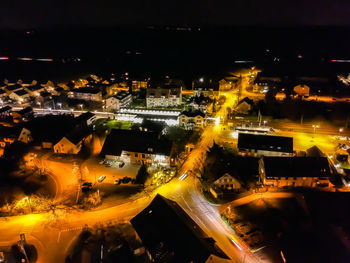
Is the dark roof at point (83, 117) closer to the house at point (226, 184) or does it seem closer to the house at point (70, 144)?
the house at point (70, 144)

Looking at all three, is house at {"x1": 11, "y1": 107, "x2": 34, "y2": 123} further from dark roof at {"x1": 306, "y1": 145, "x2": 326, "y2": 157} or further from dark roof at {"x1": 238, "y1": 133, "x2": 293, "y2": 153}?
dark roof at {"x1": 306, "y1": 145, "x2": 326, "y2": 157}

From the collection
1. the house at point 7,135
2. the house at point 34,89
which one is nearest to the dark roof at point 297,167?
the house at point 7,135

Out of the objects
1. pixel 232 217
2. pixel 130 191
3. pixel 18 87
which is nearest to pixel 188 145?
pixel 130 191

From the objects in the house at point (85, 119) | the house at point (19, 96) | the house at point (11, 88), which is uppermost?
the house at point (11, 88)

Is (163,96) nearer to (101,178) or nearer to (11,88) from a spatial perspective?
(101,178)

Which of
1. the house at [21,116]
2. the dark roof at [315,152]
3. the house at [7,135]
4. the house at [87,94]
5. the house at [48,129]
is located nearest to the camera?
the dark roof at [315,152]

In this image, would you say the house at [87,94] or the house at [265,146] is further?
the house at [87,94]
